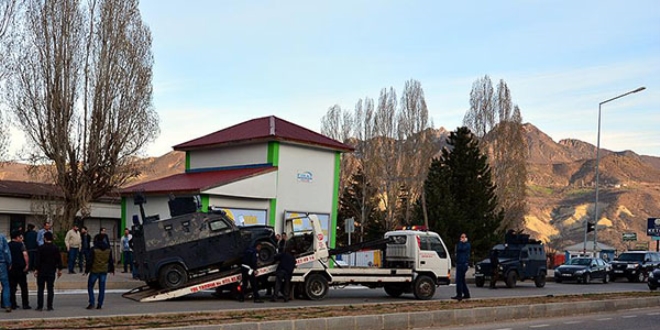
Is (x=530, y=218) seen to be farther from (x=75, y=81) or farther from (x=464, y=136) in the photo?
(x=75, y=81)

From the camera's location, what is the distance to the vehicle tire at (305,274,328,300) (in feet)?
70.8

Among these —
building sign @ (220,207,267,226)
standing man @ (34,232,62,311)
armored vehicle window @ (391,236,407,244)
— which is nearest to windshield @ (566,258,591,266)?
building sign @ (220,207,267,226)

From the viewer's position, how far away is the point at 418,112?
69.1 m

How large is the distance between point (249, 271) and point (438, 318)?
6.13 m

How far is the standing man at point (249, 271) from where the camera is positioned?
20.8m

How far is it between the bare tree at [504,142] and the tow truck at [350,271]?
3703 cm

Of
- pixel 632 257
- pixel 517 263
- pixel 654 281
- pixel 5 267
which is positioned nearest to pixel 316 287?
pixel 5 267

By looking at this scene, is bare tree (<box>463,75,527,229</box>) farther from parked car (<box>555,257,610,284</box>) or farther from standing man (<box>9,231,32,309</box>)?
standing man (<box>9,231,32,309</box>)

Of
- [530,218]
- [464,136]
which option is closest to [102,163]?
[464,136]

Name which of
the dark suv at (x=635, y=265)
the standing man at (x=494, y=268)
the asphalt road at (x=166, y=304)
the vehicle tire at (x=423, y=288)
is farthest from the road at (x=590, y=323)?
the dark suv at (x=635, y=265)

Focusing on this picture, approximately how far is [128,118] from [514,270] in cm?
2033

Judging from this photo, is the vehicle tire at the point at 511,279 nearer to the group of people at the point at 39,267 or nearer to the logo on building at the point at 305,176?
the logo on building at the point at 305,176

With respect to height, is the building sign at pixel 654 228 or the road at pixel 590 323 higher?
the building sign at pixel 654 228

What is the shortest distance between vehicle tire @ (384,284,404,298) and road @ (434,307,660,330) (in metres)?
5.32
